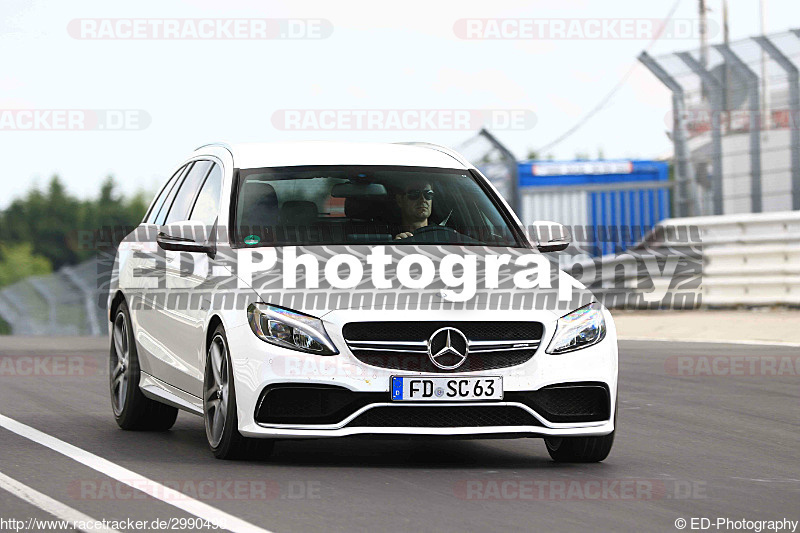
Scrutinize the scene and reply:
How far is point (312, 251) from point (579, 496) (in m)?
2.12

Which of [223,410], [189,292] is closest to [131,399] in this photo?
[189,292]

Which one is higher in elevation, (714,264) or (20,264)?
(714,264)

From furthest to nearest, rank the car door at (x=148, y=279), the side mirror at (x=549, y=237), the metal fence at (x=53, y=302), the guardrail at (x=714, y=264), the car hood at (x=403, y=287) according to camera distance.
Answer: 1. the metal fence at (x=53, y=302)
2. the guardrail at (x=714, y=264)
3. the car door at (x=148, y=279)
4. the side mirror at (x=549, y=237)
5. the car hood at (x=403, y=287)

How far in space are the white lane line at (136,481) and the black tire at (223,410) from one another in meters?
0.52

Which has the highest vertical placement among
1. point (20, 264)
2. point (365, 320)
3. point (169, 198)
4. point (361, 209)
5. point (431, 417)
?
point (169, 198)

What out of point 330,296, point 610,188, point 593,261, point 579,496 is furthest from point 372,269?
point 610,188

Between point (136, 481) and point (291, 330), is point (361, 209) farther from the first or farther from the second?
point (136, 481)

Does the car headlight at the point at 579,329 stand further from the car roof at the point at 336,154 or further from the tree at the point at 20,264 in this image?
the tree at the point at 20,264

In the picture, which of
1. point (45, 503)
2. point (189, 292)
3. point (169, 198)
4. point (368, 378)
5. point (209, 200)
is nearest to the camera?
point (45, 503)

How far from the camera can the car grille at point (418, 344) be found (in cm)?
774

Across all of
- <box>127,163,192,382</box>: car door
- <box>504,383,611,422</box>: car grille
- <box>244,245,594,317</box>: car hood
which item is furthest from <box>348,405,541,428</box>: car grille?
<box>127,163,192,382</box>: car door

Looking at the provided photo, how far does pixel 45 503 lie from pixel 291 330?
4.97 feet

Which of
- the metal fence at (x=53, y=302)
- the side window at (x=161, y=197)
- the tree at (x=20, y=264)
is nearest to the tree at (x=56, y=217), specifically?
the tree at (x=20, y=264)

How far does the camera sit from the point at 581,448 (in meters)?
8.42
